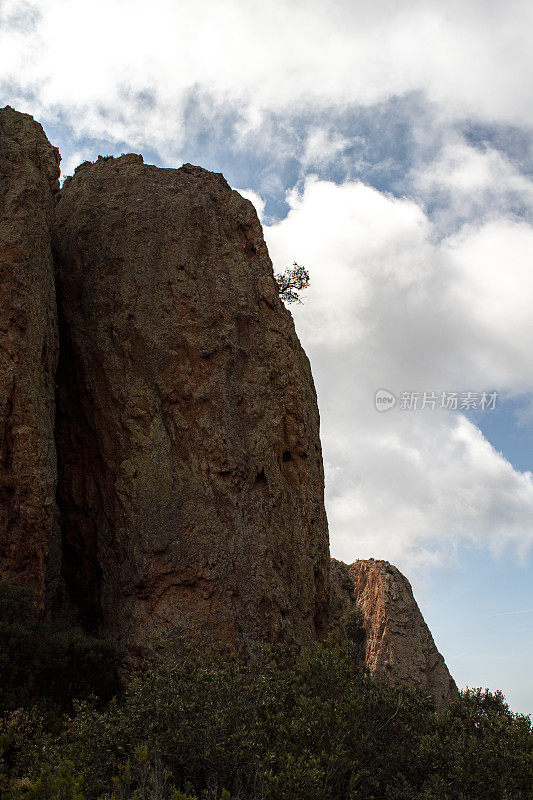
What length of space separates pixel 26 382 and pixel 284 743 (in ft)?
32.6

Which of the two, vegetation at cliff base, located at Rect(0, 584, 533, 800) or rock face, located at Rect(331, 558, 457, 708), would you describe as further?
rock face, located at Rect(331, 558, 457, 708)

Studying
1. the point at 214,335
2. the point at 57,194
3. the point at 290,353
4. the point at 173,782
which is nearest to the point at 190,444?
the point at 214,335

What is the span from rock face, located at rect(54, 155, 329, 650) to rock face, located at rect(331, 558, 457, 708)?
55.7 feet

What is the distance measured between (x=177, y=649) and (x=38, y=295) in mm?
9095

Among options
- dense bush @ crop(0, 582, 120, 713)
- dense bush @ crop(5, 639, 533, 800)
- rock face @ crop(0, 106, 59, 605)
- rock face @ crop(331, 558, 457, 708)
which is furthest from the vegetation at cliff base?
rock face @ crop(331, 558, 457, 708)

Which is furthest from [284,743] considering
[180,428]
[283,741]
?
[180,428]

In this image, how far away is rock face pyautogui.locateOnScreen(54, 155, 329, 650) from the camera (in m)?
17.1

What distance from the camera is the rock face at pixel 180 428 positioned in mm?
17109

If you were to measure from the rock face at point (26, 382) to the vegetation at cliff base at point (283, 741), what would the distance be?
4.29 meters

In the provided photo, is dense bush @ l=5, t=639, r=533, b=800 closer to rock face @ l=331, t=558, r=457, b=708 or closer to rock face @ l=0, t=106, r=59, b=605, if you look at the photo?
rock face @ l=0, t=106, r=59, b=605

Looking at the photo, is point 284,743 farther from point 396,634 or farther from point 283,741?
point 396,634

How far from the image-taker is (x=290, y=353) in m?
21.3

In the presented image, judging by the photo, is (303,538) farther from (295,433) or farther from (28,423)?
(28,423)

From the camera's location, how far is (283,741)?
10.2m
